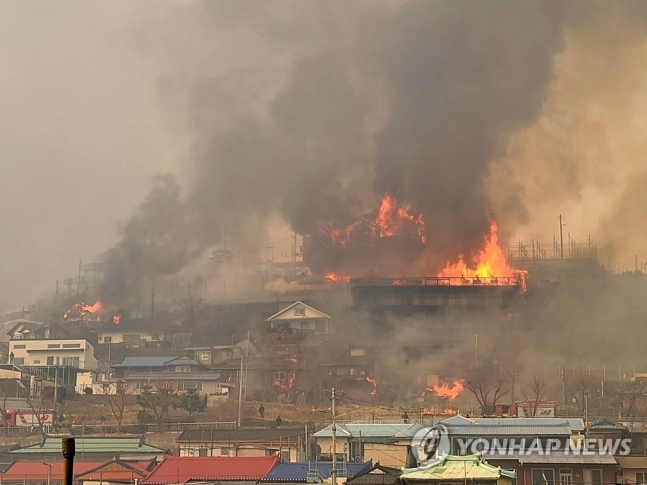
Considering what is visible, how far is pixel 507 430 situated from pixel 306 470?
32.4ft

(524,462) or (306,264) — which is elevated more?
(306,264)

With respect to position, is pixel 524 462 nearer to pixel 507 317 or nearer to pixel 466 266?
pixel 507 317

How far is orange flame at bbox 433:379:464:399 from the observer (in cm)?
6143

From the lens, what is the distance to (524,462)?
36.8m

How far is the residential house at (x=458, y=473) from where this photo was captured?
31.4 metres

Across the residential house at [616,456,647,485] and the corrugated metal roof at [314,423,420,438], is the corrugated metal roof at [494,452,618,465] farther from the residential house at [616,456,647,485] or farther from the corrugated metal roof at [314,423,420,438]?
the corrugated metal roof at [314,423,420,438]

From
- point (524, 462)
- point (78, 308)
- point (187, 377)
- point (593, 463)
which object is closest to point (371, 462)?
point (524, 462)

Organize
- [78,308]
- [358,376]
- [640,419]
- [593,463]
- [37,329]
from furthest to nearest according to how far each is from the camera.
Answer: [78,308] → [37,329] → [358,376] → [640,419] → [593,463]

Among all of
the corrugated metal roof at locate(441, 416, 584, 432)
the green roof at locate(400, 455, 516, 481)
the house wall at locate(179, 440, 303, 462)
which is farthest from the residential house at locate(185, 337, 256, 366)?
the green roof at locate(400, 455, 516, 481)

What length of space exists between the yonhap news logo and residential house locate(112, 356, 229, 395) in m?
26.1

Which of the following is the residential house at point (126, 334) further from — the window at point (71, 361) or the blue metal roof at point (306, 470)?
the blue metal roof at point (306, 470)

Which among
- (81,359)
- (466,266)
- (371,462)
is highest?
(466,266)

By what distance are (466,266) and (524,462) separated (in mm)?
47586

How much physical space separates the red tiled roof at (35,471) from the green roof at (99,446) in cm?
148
